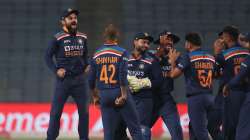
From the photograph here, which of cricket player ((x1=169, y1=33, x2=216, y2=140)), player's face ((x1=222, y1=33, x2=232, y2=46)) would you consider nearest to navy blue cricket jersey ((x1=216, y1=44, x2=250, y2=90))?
player's face ((x1=222, y1=33, x2=232, y2=46))

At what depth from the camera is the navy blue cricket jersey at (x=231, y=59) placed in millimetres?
11594

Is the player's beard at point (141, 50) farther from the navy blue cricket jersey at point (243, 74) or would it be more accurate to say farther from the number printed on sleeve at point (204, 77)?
the navy blue cricket jersey at point (243, 74)

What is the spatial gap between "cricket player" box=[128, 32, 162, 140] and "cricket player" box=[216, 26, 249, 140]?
1.02 m

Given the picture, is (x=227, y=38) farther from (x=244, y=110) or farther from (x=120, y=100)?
(x=120, y=100)

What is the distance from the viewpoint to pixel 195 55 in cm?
1147

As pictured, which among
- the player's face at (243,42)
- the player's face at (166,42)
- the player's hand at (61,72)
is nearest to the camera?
the player's face at (243,42)

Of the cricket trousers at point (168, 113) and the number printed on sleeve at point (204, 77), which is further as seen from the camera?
the cricket trousers at point (168, 113)

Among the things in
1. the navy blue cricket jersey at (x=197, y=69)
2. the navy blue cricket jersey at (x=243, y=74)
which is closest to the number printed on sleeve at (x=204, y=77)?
the navy blue cricket jersey at (x=197, y=69)

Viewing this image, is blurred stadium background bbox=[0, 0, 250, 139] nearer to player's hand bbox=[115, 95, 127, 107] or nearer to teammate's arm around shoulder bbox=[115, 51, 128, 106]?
teammate's arm around shoulder bbox=[115, 51, 128, 106]

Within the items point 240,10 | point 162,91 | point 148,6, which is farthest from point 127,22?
point 162,91

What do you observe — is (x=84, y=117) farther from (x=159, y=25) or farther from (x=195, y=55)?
(x=159, y=25)

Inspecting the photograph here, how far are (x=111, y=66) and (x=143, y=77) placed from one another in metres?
1.19

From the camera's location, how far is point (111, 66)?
1064 cm

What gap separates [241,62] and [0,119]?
7571 mm
